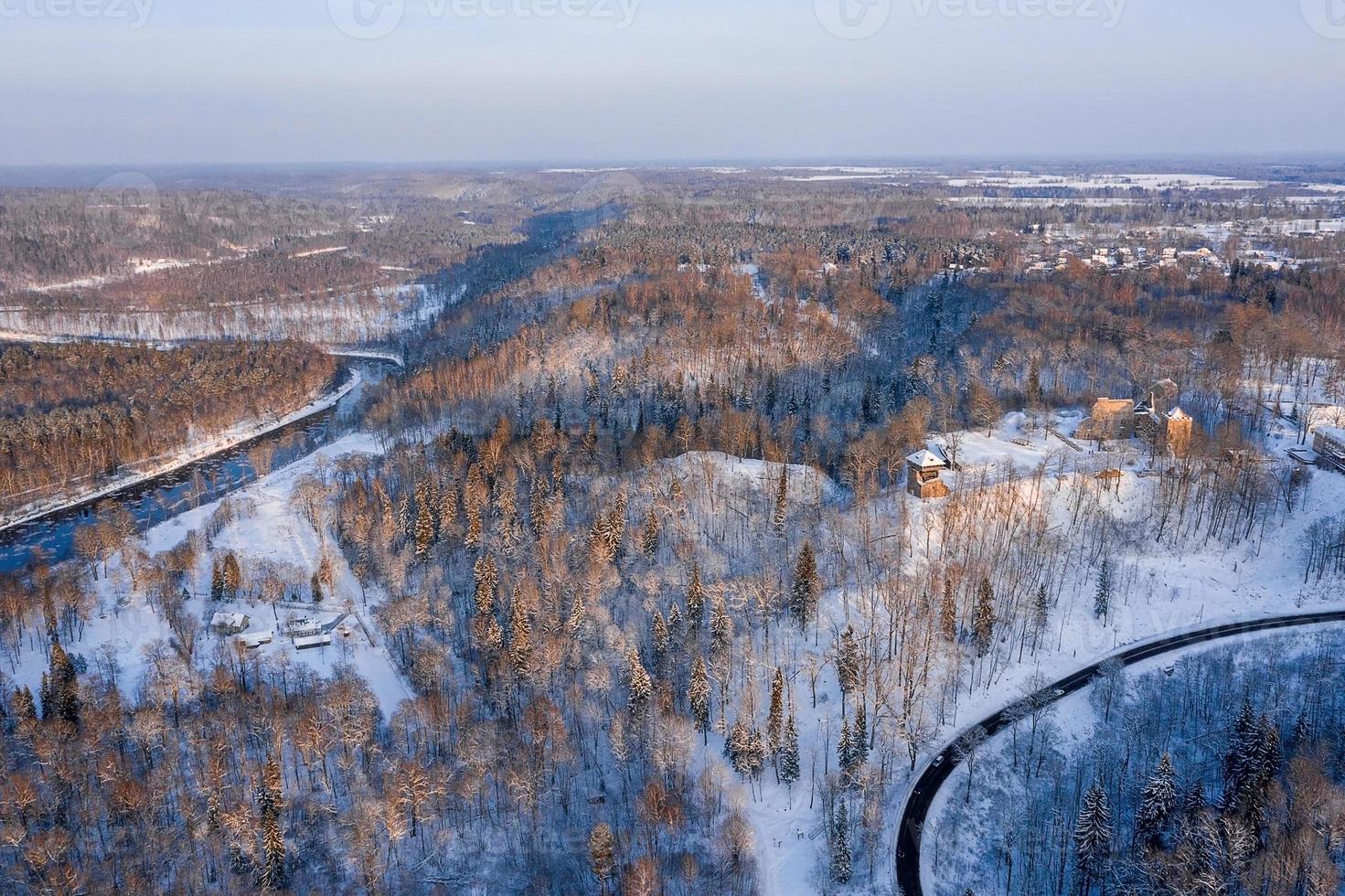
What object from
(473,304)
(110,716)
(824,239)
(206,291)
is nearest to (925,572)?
(110,716)

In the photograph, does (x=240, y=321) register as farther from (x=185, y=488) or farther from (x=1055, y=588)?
(x=1055, y=588)

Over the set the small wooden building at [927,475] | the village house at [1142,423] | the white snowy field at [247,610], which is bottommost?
the white snowy field at [247,610]

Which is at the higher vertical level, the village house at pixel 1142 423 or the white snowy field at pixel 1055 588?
the village house at pixel 1142 423

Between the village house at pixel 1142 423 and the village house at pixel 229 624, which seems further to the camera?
the village house at pixel 1142 423

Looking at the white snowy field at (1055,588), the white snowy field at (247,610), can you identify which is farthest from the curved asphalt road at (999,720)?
the white snowy field at (247,610)

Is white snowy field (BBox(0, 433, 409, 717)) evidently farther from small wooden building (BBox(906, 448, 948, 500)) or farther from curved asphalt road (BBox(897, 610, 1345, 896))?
small wooden building (BBox(906, 448, 948, 500))

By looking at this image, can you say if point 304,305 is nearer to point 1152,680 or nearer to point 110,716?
point 110,716

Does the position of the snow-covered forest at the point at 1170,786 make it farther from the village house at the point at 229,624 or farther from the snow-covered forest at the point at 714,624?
the village house at the point at 229,624

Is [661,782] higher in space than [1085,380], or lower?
lower
